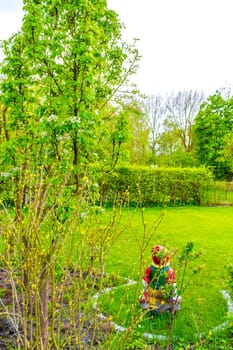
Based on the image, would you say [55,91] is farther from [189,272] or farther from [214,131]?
[214,131]

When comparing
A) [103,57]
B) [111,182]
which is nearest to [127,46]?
[103,57]

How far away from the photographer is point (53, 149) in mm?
4449

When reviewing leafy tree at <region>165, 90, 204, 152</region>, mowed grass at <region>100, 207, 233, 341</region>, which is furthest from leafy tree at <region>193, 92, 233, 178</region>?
mowed grass at <region>100, 207, 233, 341</region>

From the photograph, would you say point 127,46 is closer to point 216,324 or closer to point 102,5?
point 102,5

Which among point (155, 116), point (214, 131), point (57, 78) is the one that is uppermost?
point (155, 116)

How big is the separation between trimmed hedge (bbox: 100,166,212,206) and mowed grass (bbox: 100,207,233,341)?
2.31m

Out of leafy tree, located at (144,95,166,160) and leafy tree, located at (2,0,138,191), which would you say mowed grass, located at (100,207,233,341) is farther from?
leafy tree, located at (144,95,166,160)

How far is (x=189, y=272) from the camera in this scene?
542cm

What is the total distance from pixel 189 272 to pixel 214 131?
832 inches

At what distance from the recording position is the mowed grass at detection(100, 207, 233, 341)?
352 cm

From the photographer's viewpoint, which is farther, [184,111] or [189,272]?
[184,111]

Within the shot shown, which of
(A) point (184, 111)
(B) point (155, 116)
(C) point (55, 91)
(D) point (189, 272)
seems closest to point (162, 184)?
(D) point (189, 272)

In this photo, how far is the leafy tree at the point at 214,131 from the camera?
24750 mm

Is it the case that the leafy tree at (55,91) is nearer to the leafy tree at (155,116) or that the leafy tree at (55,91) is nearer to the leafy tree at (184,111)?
the leafy tree at (155,116)
